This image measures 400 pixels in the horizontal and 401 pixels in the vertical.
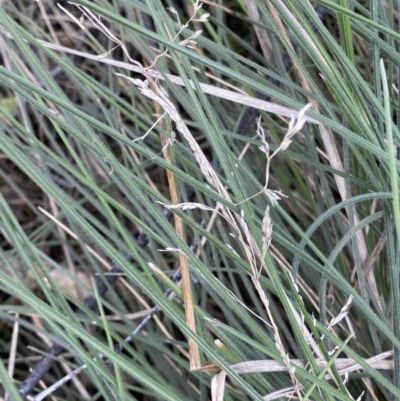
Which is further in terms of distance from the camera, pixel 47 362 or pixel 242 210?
pixel 47 362

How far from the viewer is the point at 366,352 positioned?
0.69m

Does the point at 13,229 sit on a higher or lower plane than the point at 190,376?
higher

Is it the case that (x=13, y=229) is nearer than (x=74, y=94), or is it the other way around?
(x=13, y=229)

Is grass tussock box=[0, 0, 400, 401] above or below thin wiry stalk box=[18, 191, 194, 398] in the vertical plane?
above

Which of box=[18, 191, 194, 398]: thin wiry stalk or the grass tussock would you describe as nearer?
the grass tussock

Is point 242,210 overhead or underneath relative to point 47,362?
overhead

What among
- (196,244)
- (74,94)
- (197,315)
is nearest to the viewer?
(197,315)

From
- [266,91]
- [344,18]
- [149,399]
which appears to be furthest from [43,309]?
[149,399]

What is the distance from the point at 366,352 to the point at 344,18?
0.40 metres

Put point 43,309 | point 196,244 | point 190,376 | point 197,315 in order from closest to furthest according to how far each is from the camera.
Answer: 1. point 43,309
2. point 197,315
3. point 196,244
4. point 190,376

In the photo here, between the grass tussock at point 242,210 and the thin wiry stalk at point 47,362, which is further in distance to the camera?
the thin wiry stalk at point 47,362

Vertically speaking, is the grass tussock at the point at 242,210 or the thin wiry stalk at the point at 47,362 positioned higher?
the grass tussock at the point at 242,210

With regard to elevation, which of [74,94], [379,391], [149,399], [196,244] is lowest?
[149,399]

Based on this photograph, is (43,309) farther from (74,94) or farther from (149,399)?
(74,94)
